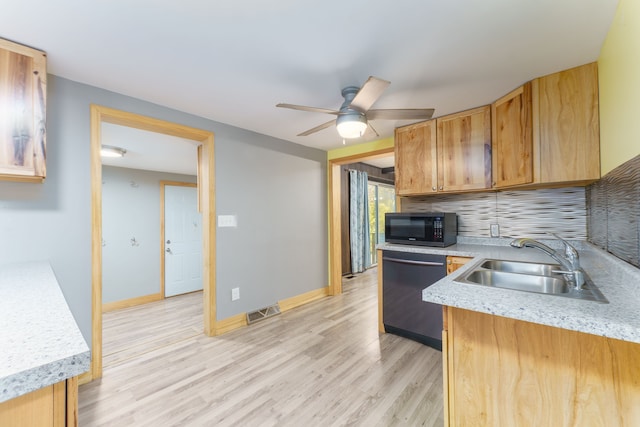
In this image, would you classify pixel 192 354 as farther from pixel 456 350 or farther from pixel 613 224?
pixel 613 224

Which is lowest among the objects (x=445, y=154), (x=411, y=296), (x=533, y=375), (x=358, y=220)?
(x=411, y=296)

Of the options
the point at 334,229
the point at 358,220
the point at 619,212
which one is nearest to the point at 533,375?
the point at 619,212

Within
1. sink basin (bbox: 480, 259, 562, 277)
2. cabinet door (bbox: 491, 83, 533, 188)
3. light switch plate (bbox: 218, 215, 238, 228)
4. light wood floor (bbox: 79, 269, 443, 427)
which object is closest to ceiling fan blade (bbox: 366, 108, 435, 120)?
cabinet door (bbox: 491, 83, 533, 188)

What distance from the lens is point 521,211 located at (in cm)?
253

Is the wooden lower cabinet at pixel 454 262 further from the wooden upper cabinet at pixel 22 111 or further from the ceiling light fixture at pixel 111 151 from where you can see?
the ceiling light fixture at pixel 111 151

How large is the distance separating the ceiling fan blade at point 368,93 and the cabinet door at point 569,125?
1.28 metres

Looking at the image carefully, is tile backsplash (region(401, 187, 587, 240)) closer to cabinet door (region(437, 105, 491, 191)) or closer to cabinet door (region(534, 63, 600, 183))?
cabinet door (region(437, 105, 491, 191))

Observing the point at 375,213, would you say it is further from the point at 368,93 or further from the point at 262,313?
the point at 368,93

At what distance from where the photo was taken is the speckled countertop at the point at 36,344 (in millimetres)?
500

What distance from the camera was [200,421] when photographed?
1589mm

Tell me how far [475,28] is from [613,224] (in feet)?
4.30

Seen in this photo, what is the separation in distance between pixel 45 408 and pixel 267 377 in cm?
169

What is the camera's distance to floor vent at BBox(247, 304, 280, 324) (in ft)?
9.92

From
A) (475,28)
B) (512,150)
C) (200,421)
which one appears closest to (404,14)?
(475,28)
